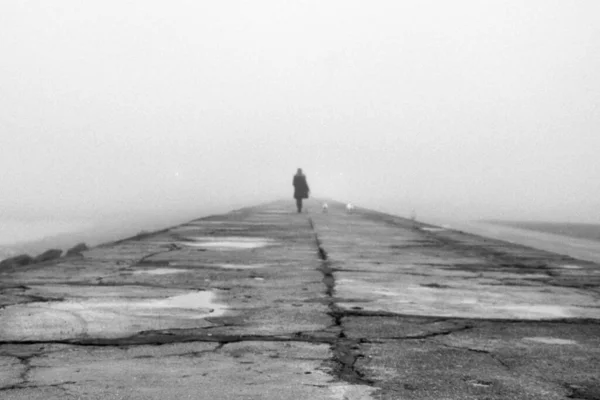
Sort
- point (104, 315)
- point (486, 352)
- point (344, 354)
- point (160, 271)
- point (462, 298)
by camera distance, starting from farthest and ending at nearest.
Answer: point (160, 271), point (462, 298), point (104, 315), point (486, 352), point (344, 354)

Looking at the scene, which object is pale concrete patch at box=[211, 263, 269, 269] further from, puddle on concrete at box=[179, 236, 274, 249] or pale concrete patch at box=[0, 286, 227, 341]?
puddle on concrete at box=[179, 236, 274, 249]

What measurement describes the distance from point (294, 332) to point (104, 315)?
169cm

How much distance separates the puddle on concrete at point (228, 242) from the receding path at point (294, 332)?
4.00 meters

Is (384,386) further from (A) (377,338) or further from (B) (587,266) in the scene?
(B) (587,266)

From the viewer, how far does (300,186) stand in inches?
1329

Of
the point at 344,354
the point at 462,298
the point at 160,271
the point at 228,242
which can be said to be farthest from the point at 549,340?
the point at 228,242

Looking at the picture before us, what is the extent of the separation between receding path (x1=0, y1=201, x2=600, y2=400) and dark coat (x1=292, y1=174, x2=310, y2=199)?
73.7 feet

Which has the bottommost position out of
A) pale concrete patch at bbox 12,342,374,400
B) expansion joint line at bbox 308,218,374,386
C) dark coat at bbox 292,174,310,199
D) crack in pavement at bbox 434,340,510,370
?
crack in pavement at bbox 434,340,510,370

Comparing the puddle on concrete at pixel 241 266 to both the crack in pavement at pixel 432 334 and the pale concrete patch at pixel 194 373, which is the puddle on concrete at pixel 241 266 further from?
the pale concrete patch at pixel 194 373

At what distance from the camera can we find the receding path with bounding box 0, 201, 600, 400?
3.81m

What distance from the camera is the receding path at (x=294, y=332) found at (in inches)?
150

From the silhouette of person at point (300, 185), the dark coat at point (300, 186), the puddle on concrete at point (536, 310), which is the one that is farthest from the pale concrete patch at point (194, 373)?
the dark coat at point (300, 186)

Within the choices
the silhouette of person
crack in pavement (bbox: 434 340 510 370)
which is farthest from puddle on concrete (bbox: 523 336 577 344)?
the silhouette of person

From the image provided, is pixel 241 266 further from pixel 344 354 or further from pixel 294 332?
pixel 344 354
